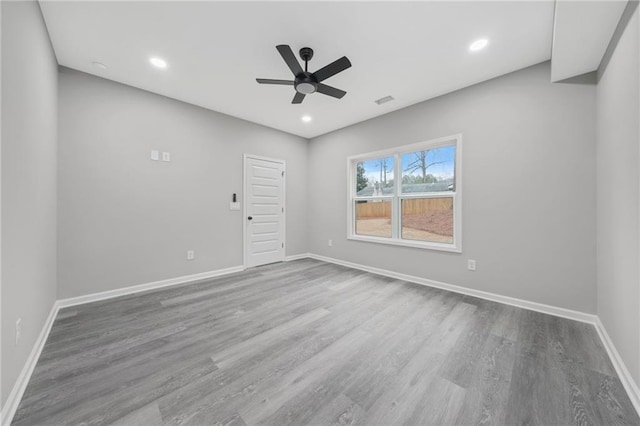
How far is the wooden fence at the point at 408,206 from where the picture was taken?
342 centimetres

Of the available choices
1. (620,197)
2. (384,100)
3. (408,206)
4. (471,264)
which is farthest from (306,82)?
(471,264)

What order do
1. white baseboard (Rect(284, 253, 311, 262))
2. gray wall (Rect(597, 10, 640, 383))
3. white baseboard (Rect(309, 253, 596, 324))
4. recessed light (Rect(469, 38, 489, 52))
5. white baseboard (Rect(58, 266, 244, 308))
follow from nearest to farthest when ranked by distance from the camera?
gray wall (Rect(597, 10, 640, 383)), recessed light (Rect(469, 38, 489, 52)), white baseboard (Rect(309, 253, 596, 324)), white baseboard (Rect(58, 266, 244, 308)), white baseboard (Rect(284, 253, 311, 262))

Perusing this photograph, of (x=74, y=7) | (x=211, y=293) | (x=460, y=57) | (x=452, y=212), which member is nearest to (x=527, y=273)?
(x=452, y=212)

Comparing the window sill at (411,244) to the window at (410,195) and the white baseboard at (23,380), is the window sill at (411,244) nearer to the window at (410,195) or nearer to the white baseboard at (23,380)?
the window at (410,195)

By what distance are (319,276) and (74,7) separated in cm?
391

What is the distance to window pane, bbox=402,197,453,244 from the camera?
3.37 meters

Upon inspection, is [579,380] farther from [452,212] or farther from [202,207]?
[202,207]

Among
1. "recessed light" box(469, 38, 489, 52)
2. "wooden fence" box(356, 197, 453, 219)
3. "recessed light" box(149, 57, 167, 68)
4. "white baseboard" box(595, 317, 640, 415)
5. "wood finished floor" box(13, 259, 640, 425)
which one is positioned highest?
"recessed light" box(149, 57, 167, 68)

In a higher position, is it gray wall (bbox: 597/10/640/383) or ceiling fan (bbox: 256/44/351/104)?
ceiling fan (bbox: 256/44/351/104)

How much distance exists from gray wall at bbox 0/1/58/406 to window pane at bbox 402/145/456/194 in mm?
4107

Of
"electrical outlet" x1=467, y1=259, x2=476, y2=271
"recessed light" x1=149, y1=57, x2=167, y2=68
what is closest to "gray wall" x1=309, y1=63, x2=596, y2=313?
"electrical outlet" x1=467, y1=259, x2=476, y2=271

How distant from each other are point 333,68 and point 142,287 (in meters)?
3.63

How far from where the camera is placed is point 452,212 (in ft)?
10.8

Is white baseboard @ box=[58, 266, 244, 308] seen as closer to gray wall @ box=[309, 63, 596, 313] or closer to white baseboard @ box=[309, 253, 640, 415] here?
white baseboard @ box=[309, 253, 640, 415]
